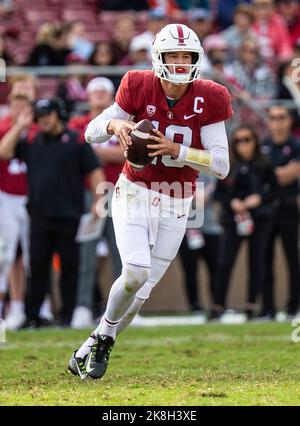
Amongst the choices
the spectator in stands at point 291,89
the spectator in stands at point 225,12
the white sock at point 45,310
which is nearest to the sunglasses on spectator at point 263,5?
the spectator in stands at point 225,12

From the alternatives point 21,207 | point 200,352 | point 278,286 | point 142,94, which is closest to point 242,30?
point 278,286

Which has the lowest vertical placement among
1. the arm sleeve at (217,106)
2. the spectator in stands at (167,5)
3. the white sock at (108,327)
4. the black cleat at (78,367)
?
the black cleat at (78,367)

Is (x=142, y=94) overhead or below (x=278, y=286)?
overhead

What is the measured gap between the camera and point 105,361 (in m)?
5.83

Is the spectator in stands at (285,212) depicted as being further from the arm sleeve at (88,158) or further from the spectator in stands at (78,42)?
the spectator in stands at (78,42)

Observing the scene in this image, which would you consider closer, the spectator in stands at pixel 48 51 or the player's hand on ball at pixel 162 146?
the player's hand on ball at pixel 162 146

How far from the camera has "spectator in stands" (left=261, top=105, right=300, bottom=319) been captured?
383 inches

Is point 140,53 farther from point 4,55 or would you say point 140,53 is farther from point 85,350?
point 85,350

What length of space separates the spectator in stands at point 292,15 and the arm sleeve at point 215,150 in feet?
26.2

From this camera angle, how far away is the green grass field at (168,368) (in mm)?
5035

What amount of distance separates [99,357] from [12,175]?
13.0 ft

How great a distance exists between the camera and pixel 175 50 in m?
5.70

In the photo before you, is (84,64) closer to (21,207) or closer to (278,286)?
(21,207)

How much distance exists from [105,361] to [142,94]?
150 centimetres
